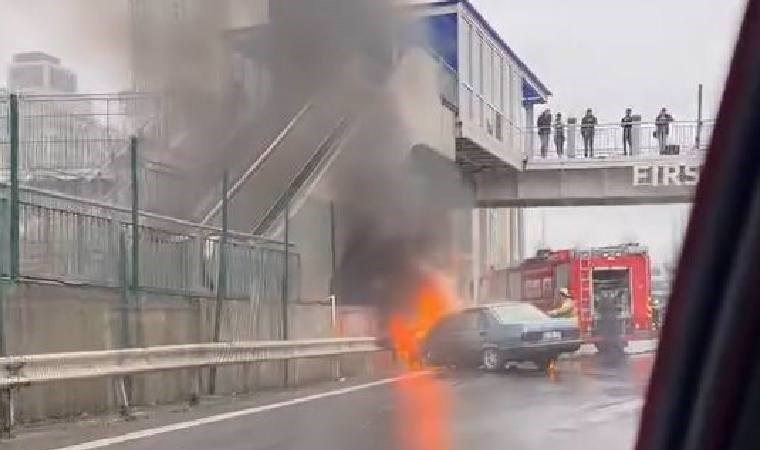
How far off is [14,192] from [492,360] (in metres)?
9.78

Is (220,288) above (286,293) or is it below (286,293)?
above

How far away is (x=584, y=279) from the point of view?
25234mm

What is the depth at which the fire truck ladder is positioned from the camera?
81.3 feet

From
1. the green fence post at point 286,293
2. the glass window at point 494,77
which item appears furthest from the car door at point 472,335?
the glass window at point 494,77

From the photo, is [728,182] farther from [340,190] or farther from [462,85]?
[462,85]

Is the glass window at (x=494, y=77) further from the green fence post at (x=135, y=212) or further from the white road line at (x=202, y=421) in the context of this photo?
the green fence post at (x=135, y=212)

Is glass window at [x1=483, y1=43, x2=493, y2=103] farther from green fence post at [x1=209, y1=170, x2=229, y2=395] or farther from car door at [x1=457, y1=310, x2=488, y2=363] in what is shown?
green fence post at [x1=209, y1=170, x2=229, y2=395]

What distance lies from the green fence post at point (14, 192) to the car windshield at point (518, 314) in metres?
9.72

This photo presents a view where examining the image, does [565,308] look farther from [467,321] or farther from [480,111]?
[480,111]

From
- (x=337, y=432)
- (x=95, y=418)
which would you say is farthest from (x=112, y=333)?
(x=337, y=432)

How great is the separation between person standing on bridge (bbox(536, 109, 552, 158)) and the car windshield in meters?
13.1

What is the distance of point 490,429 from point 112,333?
14.4 feet

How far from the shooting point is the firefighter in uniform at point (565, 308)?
838 inches

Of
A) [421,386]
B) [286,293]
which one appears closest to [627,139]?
[286,293]
